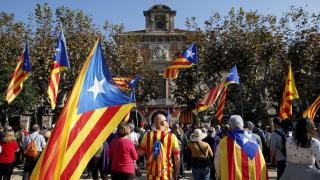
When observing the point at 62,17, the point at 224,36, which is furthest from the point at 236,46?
the point at 62,17

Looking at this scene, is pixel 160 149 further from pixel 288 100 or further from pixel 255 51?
pixel 255 51

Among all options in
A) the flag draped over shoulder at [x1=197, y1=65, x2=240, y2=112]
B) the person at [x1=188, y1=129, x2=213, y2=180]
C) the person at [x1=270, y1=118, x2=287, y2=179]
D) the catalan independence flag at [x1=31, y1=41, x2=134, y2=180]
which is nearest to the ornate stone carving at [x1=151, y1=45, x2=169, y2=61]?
the flag draped over shoulder at [x1=197, y1=65, x2=240, y2=112]

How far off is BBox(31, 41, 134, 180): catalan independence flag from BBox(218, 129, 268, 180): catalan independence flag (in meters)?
2.56

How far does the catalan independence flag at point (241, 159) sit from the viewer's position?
6.48 m

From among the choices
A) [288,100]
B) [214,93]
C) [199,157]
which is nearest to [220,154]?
[199,157]

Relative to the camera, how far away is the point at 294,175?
19.3 ft

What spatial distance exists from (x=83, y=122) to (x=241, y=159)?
320 centimetres

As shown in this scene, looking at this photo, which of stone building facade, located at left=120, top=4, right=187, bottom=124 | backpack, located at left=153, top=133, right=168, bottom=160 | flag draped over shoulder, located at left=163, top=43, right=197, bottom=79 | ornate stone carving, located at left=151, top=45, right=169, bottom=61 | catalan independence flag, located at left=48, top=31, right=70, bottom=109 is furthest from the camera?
stone building facade, located at left=120, top=4, right=187, bottom=124

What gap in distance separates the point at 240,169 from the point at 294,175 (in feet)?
2.80

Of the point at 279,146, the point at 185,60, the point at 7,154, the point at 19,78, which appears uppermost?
the point at 185,60

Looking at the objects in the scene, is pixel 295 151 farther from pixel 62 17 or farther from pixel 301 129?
pixel 62 17

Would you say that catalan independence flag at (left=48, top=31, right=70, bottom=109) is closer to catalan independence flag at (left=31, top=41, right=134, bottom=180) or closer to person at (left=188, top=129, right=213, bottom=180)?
person at (left=188, top=129, right=213, bottom=180)

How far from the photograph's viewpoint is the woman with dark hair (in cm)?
591

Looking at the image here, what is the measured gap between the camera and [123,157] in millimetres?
7430
